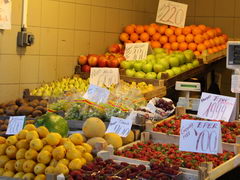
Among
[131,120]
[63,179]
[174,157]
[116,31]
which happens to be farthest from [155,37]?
[63,179]

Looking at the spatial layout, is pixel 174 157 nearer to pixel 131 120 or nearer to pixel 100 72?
pixel 131 120

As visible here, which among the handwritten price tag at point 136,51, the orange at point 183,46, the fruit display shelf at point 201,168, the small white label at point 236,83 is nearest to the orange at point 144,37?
the handwritten price tag at point 136,51

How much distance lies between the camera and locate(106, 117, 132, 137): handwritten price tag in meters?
3.92

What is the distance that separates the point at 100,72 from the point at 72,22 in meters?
0.95

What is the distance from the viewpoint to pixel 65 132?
13.1ft

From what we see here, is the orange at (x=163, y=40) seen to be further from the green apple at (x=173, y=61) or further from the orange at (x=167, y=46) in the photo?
the green apple at (x=173, y=61)

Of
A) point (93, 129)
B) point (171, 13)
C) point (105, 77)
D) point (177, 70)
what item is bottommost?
point (93, 129)

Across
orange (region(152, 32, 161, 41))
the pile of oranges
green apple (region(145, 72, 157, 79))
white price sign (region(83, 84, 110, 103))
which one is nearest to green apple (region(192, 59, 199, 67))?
the pile of oranges

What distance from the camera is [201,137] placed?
3.11 m

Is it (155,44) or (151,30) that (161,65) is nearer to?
(155,44)

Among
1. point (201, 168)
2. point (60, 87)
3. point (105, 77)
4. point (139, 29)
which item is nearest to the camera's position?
point (201, 168)

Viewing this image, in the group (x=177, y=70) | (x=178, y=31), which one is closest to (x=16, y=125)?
(x=177, y=70)

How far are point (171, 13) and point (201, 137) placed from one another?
455 cm

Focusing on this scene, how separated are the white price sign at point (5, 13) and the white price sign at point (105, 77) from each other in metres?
1.13
